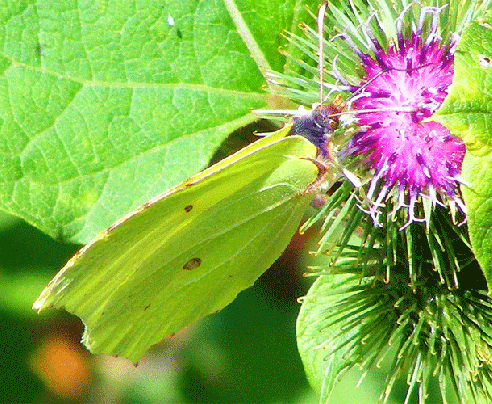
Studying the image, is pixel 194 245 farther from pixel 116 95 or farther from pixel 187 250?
pixel 116 95

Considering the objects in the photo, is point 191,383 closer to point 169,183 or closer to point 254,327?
point 254,327

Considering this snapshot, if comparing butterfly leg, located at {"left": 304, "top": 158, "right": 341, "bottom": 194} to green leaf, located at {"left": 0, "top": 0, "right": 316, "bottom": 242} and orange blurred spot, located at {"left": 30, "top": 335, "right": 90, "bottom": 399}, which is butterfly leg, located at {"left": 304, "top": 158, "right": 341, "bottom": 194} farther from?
orange blurred spot, located at {"left": 30, "top": 335, "right": 90, "bottom": 399}

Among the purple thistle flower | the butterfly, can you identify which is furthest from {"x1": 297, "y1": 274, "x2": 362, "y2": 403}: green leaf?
the purple thistle flower

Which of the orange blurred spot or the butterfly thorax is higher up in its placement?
the butterfly thorax

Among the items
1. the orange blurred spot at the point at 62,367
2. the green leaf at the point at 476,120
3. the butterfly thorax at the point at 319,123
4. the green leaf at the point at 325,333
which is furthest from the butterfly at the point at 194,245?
the orange blurred spot at the point at 62,367

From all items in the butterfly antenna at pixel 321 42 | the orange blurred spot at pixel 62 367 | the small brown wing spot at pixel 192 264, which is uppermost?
the butterfly antenna at pixel 321 42

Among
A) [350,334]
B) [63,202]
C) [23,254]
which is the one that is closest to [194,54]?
[63,202]

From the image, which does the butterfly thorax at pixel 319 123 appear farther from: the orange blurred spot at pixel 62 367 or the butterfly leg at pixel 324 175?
the orange blurred spot at pixel 62 367
